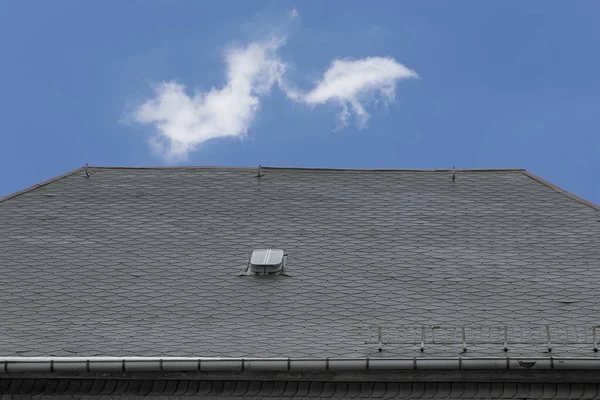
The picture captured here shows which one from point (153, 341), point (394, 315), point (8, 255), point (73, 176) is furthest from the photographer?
point (73, 176)

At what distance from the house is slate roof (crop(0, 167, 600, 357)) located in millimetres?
37

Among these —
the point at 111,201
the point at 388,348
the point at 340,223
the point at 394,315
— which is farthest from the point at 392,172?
the point at 388,348

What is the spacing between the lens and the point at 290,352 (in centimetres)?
1248

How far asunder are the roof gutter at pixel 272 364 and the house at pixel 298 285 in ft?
0.06

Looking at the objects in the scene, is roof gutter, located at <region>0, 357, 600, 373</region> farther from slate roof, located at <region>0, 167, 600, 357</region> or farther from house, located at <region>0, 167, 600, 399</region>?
slate roof, located at <region>0, 167, 600, 357</region>

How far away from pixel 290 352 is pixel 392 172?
25.2 feet

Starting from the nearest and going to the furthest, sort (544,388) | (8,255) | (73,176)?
1. (544,388)
2. (8,255)
3. (73,176)

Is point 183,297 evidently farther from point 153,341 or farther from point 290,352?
point 290,352

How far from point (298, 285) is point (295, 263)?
0.79m

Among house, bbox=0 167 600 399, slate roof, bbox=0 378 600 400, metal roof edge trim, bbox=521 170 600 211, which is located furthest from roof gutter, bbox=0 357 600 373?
metal roof edge trim, bbox=521 170 600 211

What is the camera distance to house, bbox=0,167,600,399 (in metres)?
12.2

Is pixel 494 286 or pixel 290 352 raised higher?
pixel 494 286

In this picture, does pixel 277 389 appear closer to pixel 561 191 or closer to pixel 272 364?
pixel 272 364

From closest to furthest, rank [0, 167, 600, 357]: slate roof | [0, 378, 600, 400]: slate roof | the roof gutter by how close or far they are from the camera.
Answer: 1. the roof gutter
2. [0, 378, 600, 400]: slate roof
3. [0, 167, 600, 357]: slate roof
